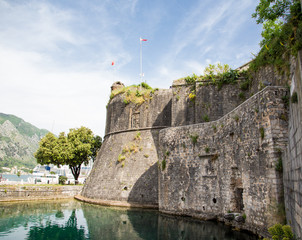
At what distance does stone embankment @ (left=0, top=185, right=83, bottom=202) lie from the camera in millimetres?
21175

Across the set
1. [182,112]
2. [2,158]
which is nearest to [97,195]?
[182,112]

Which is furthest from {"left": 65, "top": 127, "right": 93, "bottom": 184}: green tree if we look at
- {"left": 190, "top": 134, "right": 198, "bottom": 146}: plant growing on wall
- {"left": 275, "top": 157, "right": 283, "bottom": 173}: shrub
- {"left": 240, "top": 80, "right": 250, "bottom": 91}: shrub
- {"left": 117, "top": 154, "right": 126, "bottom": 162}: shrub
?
{"left": 275, "top": 157, "right": 283, "bottom": 173}: shrub

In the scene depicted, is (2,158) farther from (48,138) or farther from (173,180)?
(173,180)

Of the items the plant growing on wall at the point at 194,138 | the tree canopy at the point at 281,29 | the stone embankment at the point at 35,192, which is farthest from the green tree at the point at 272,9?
the stone embankment at the point at 35,192

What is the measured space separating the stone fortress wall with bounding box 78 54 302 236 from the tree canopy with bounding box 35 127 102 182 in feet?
14.5

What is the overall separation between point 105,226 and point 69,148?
17.4 meters

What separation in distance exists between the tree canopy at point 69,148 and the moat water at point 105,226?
11.0m

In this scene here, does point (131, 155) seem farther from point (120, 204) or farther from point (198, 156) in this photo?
point (198, 156)

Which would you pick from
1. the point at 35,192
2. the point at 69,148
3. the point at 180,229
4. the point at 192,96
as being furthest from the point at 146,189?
the point at 69,148

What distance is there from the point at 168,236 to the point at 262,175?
4.84 metres

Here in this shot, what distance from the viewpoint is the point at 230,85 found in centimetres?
1884

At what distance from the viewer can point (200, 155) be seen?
1401cm

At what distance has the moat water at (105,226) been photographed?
34.9ft

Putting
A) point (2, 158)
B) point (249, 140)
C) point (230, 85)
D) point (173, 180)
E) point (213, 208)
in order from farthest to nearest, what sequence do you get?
point (2, 158), point (230, 85), point (173, 180), point (213, 208), point (249, 140)
